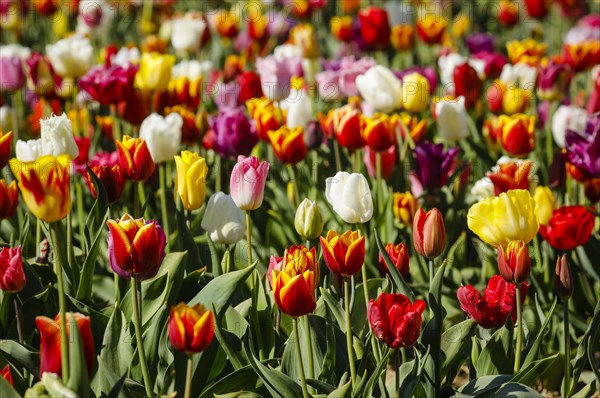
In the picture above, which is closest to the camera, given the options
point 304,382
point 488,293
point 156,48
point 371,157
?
point 304,382

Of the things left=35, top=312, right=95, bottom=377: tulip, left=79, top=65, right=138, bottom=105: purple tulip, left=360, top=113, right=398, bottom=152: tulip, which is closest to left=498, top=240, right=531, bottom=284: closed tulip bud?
left=35, top=312, right=95, bottom=377: tulip

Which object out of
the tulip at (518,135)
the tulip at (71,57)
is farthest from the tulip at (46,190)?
the tulip at (71,57)

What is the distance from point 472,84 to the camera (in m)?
3.95

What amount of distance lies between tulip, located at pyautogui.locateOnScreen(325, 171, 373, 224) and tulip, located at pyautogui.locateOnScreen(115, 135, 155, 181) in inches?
19.2

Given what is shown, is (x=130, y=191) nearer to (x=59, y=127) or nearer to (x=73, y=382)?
(x=59, y=127)

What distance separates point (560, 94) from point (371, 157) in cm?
113

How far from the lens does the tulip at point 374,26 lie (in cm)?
458

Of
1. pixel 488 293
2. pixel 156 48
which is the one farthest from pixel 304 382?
pixel 156 48

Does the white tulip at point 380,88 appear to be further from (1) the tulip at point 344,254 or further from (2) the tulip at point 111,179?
(1) the tulip at point 344,254

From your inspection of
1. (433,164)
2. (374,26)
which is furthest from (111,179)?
(374,26)

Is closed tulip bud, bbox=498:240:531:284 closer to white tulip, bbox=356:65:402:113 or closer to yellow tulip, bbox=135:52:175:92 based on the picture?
white tulip, bbox=356:65:402:113

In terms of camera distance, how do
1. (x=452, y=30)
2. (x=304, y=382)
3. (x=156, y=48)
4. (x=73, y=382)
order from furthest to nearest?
(x=452, y=30) < (x=156, y=48) < (x=304, y=382) < (x=73, y=382)

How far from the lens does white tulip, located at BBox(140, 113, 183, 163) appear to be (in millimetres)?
2812

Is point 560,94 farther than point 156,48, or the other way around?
point 156,48
